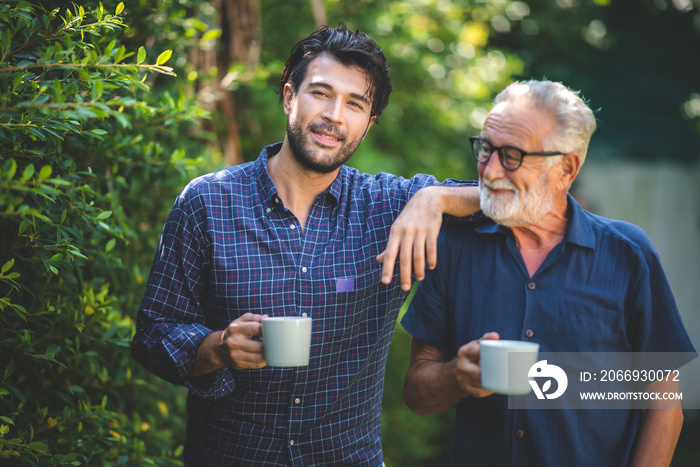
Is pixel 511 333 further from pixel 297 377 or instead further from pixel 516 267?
pixel 297 377

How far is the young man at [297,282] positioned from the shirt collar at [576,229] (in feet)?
0.33

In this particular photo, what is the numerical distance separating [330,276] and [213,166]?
1.68 meters

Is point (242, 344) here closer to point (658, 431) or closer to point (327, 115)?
point (327, 115)

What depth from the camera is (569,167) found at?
81.3 inches

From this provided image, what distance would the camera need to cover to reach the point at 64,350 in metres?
2.20

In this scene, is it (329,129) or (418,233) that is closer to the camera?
(418,233)

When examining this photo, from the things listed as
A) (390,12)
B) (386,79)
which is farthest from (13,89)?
(390,12)

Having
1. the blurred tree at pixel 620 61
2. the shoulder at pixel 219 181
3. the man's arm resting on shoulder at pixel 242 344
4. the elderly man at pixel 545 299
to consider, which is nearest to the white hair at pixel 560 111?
the elderly man at pixel 545 299

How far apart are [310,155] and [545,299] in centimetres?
88

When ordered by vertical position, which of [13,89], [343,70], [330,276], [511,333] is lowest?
[511,333]

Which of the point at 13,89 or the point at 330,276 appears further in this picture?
the point at 330,276

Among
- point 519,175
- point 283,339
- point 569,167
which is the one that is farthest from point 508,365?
point 569,167

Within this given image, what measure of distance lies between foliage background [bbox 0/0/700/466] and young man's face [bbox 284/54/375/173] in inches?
19.2

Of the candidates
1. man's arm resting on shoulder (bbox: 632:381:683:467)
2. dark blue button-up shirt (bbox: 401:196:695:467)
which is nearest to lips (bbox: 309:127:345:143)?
dark blue button-up shirt (bbox: 401:196:695:467)
